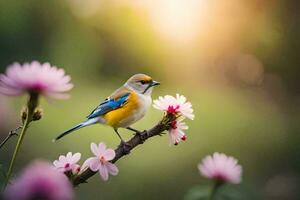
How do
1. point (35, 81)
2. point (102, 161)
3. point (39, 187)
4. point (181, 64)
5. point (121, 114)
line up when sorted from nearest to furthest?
point (39, 187)
point (35, 81)
point (102, 161)
point (121, 114)
point (181, 64)

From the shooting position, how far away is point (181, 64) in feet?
17.0

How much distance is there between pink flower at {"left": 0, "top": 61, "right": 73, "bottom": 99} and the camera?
1.28 feet

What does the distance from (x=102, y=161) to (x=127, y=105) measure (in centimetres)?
39

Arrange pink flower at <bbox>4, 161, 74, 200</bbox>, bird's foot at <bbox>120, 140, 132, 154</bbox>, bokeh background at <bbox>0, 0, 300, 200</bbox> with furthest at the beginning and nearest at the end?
bokeh background at <bbox>0, 0, 300, 200</bbox> → bird's foot at <bbox>120, 140, 132, 154</bbox> → pink flower at <bbox>4, 161, 74, 200</bbox>

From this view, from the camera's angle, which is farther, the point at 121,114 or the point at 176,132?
the point at 121,114

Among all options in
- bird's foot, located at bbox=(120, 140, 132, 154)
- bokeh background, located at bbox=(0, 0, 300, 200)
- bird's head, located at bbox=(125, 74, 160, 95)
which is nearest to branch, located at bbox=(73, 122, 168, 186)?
bird's foot, located at bbox=(120, 140, 132, 154)

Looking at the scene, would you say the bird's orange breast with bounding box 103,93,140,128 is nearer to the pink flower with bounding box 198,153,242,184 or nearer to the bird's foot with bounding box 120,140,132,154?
the bird's foot with bounding box 120,140,132,154

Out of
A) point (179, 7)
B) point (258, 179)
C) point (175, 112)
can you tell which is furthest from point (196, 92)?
→ point (175, 112)

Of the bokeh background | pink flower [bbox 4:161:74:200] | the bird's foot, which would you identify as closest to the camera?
pink flower [bbox 4:161:74:200]

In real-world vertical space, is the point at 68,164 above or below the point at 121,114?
below

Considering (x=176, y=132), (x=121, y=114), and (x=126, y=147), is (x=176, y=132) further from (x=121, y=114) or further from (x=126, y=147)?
(x=121, y=114)

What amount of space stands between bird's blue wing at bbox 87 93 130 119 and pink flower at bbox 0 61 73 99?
444mm

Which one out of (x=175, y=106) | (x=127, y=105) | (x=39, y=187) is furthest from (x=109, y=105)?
(x=39, y=187)

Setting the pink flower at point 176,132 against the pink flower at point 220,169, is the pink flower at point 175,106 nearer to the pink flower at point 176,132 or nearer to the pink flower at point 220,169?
the pink flower at point 176,132
